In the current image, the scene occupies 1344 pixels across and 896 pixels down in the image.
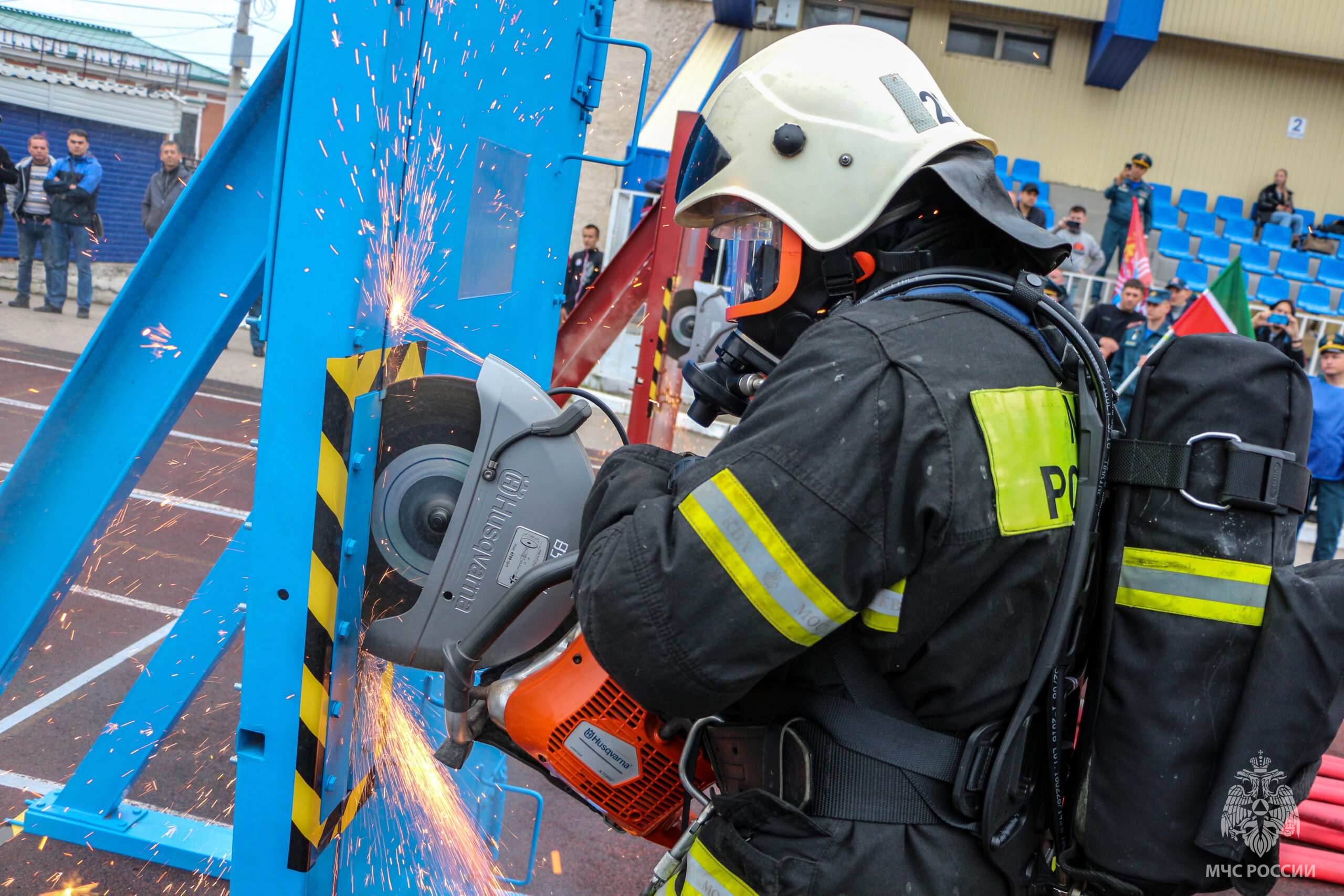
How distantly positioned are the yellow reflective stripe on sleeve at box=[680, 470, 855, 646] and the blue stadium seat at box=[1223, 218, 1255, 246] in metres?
19.3

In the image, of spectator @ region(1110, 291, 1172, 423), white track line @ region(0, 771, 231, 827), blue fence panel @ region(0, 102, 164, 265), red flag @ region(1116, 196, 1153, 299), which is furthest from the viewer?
blue fence panel @ region(0, 102, 164, 265)

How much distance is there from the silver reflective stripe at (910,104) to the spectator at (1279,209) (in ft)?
62.9

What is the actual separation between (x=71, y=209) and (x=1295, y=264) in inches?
735

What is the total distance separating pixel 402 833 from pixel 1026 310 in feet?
6.68

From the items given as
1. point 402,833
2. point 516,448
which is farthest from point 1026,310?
point 402,833

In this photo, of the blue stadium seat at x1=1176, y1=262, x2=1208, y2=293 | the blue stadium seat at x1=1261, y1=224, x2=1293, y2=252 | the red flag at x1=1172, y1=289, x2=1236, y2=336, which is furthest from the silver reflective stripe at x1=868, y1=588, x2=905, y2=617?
the blue stadium seat at x1=1261, y1=224, x2=1293, y2=252

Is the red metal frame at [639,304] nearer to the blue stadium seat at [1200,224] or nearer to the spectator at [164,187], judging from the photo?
the spectator at [164,187]

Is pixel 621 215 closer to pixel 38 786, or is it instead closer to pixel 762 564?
pixel 38 786

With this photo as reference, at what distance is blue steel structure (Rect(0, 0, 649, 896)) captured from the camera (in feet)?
5.19

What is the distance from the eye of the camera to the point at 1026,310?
1571 mm

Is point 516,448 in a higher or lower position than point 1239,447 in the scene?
lower

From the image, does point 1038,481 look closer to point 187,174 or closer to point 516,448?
point 516,448

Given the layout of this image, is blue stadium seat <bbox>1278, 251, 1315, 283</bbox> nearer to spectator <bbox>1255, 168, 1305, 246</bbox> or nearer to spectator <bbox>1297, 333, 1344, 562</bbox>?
spectator <bbox>1255, 168, 1305, 246</bbox>

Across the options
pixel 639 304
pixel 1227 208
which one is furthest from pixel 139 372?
pixel 1227 208
